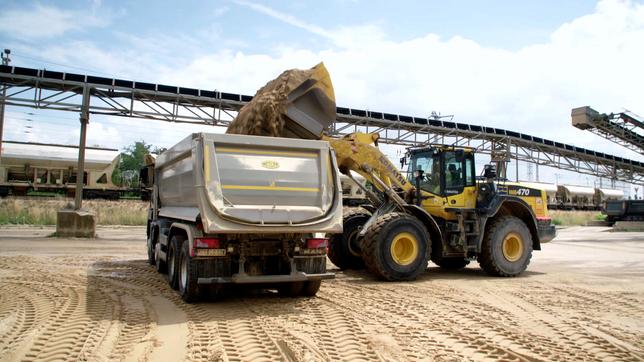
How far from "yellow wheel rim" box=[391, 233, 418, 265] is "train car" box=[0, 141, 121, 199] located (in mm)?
28526

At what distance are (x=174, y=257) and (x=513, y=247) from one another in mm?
7347

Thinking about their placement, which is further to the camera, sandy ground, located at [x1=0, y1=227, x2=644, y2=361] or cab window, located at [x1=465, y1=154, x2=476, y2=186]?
cab window, located at [x1=465, y1=154, x2=476, y2=186]

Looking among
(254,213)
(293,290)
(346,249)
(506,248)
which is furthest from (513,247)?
(254,213)

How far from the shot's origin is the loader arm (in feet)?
35.4

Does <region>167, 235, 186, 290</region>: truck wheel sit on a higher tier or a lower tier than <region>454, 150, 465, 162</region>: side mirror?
lower

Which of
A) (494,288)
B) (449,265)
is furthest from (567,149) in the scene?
(494,288)

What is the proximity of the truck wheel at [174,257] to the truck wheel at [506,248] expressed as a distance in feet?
21.1

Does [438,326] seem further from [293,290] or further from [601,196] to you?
[601,196]

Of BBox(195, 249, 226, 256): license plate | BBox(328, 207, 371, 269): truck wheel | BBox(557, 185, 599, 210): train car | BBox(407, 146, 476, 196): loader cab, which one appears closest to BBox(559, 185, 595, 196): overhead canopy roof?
BBox(557, 185, 599, 210): train car

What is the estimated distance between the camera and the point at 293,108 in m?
9.46

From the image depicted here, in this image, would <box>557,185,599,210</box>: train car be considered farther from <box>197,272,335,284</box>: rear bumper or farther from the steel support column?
<box>197,272,335,284</box>: rear bumper

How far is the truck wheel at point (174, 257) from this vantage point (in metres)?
8.09

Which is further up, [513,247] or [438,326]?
[513,247]

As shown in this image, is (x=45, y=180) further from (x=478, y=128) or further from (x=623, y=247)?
(x=623, y=247)
